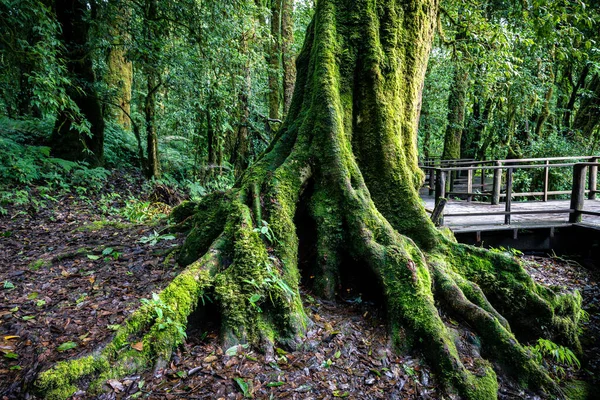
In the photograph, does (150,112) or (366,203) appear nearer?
(366,203)

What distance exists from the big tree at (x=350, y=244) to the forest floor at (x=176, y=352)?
14 centimetres

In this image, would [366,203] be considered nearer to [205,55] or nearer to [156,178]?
A: [205,55]

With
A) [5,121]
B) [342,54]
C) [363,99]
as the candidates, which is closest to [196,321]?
[363,99]

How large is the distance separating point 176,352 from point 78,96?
8.91m

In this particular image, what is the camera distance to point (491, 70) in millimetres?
8430

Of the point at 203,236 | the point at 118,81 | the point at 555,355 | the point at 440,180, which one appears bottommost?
the point at 555,355

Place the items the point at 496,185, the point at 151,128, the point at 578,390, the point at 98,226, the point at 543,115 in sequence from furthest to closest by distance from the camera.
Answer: the point at 543,115 < the point at 151,128 < the point at 496,185 < the point at 98,226 < the point at 578,390

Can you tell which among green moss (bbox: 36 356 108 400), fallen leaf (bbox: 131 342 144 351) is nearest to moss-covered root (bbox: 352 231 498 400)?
fallen leaf (bbox: 131 342 144 351)

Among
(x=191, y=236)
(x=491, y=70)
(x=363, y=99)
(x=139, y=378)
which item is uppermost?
(x=491, y=70)

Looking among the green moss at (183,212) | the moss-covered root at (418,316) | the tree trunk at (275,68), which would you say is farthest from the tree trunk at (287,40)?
the moss-covered root at (418,316)

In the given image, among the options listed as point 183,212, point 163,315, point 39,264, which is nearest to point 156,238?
point 183,212

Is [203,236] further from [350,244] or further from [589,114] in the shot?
[589,114]

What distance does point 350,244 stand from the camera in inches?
151

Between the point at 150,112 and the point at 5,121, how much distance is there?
3689mm
